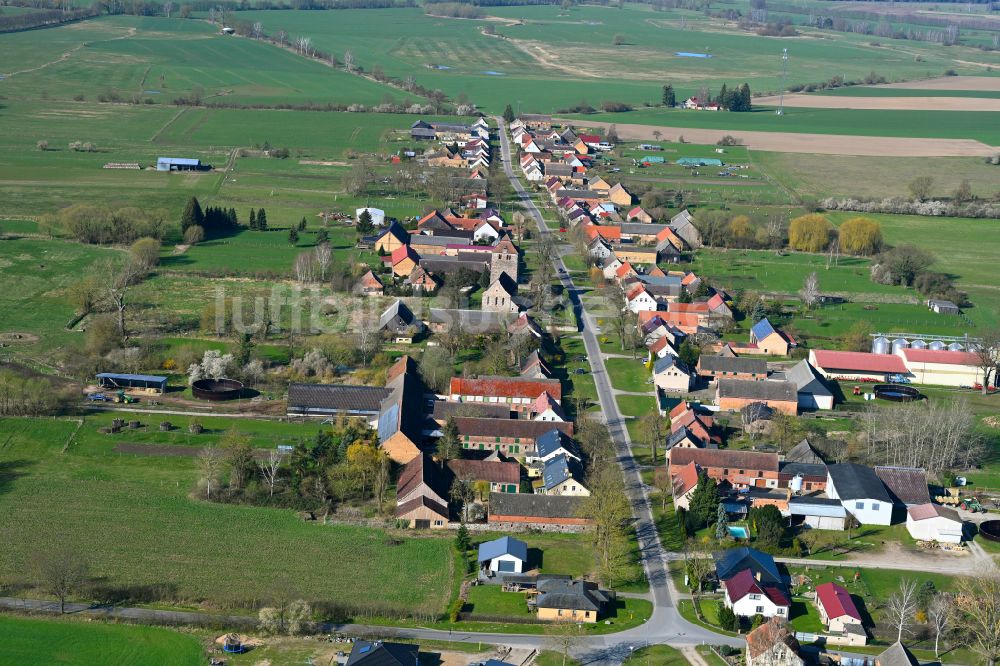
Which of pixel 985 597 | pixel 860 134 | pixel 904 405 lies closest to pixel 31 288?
pixel 904 405

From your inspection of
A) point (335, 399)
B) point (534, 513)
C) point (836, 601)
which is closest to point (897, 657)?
point (836, 601)

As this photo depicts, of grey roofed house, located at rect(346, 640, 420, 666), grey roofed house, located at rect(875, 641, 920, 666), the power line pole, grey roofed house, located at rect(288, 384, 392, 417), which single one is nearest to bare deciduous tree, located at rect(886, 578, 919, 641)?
grey roofed house, located at rect(875, 641, 920, 666)

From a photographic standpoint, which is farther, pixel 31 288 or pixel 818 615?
pixel 31 288

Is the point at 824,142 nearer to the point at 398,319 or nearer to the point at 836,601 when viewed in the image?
the point at 398,319

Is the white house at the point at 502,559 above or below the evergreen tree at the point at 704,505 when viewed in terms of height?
below

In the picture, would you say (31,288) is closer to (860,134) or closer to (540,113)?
(540,113)

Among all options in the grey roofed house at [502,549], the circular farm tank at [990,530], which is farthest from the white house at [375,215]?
the circular farm tank at [990,530]

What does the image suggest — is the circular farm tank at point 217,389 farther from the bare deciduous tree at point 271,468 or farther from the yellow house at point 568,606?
the yellow house at point 568,606
